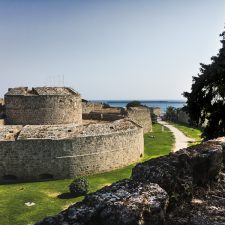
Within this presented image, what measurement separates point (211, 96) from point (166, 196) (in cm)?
1530

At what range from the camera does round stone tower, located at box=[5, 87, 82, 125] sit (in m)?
36.3

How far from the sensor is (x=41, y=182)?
92.7ft

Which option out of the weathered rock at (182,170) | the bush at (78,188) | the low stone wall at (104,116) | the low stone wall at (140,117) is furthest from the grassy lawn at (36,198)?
the low stone wall at (140,117)

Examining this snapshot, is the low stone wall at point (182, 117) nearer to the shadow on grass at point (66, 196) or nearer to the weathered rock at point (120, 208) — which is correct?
the shadow on grass at point (66, 196)

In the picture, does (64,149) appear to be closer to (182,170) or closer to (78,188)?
(78,188)

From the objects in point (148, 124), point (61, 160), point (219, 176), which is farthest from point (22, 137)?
point (148, 124)

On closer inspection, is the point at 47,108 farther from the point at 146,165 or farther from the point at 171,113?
the point at 171,113

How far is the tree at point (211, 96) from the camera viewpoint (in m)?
18.7

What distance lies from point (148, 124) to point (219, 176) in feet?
166

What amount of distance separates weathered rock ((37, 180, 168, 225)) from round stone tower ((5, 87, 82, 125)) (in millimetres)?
31899

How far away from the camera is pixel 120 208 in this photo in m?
4.56

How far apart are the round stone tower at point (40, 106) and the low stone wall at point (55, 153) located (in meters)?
5.52

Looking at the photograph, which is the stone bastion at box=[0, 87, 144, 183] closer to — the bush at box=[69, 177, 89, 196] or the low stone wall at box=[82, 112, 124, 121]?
the bush at box=[69, 177, 89, 196]

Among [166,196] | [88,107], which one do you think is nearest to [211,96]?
[166,196]
